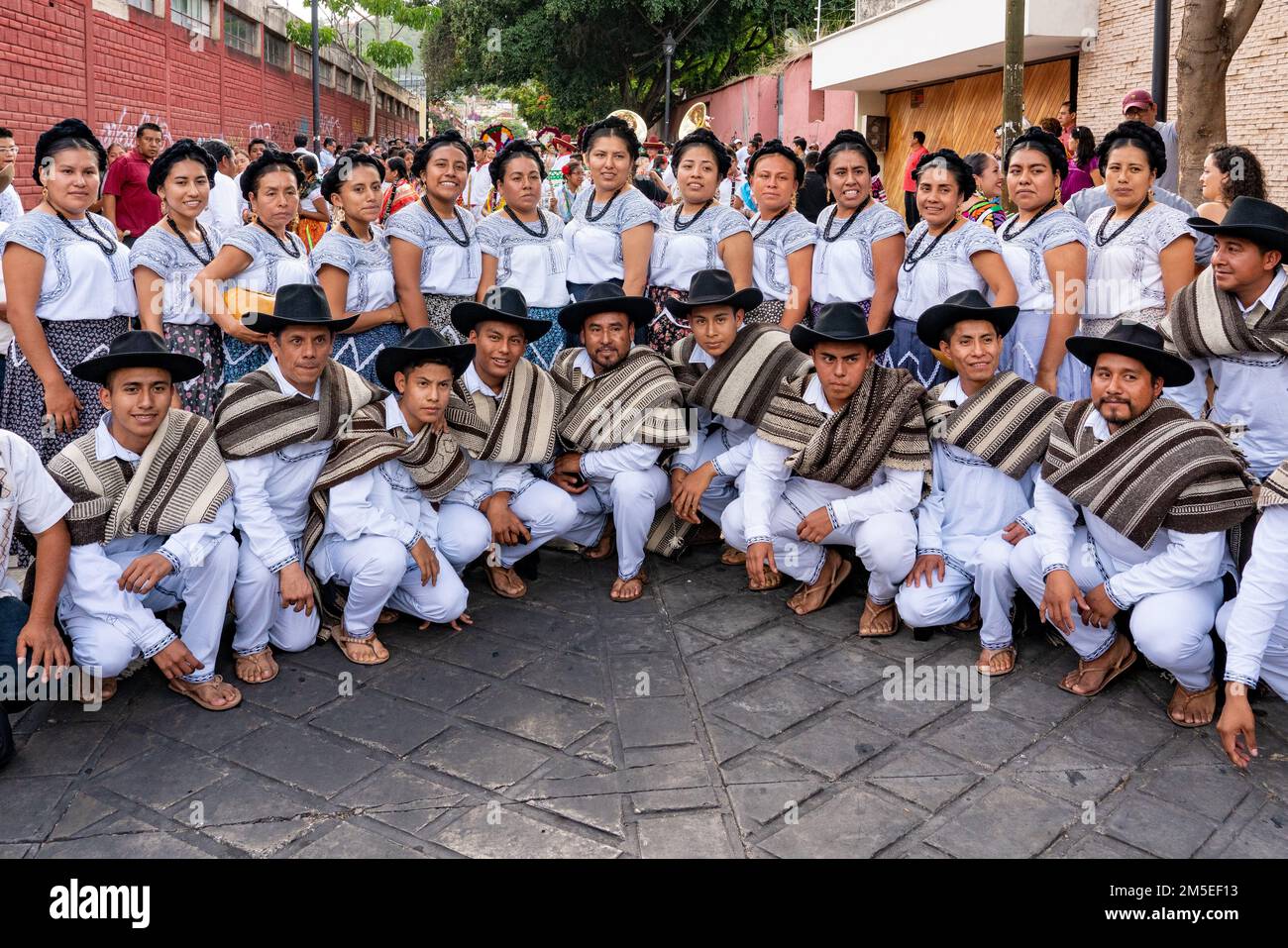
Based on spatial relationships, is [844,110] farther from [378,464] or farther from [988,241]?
[378,464]

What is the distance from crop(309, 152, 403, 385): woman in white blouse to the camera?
502 centimetres

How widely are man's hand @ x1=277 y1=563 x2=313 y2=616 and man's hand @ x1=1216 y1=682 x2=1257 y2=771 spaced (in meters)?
3.05

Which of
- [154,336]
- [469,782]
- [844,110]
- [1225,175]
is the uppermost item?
[844,110]

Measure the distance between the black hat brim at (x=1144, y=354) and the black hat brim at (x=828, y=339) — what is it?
83 centimetres

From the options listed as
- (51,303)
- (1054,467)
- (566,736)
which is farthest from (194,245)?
(1054,467)

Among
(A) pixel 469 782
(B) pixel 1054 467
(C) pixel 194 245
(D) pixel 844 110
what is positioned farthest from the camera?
(D) pixel 844 110

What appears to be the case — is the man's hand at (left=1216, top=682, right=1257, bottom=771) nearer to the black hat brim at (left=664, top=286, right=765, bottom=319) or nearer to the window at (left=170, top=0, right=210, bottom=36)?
the black hat brim at (left=664, top=286, right=765, bottom=319)

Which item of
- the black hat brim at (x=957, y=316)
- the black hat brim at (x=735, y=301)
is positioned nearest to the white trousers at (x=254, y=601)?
the black hat brim at (x=735, y=301)

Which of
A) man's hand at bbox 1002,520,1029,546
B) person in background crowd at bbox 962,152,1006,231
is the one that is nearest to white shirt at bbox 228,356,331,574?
man's hand at bbox 1002,520,1029,546

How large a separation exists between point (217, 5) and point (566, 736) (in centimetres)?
2067

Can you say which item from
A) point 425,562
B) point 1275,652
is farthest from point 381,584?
point 1275,652

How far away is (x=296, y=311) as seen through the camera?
13.3 feet

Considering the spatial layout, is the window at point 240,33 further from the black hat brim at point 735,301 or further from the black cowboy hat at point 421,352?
the black cowboy hat at point 421,352

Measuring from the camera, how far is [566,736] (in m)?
3.54
